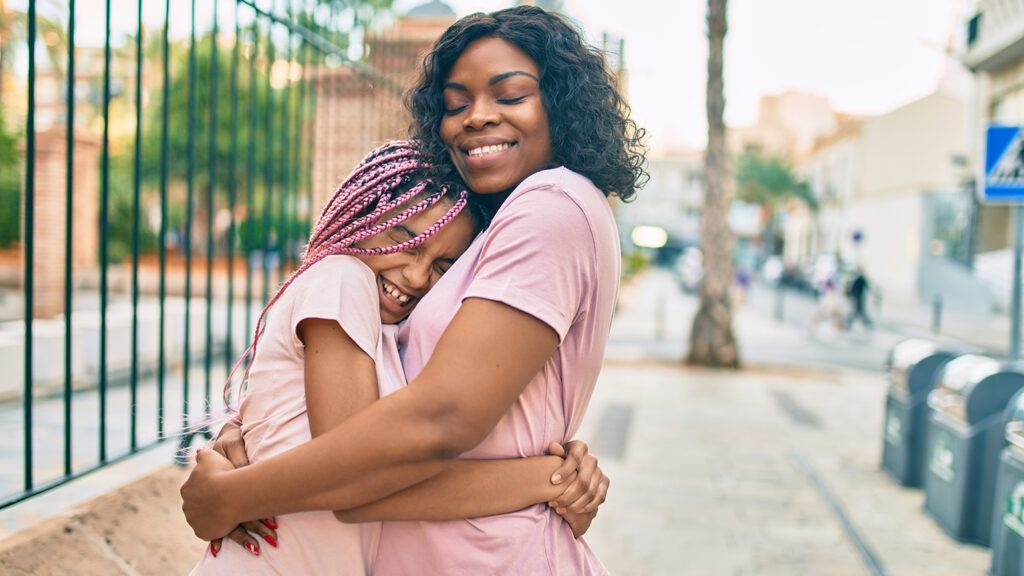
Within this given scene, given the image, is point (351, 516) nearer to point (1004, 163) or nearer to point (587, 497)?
point (587, 497)

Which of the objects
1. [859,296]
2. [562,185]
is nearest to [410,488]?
[562,185]

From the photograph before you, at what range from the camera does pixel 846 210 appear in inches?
1774

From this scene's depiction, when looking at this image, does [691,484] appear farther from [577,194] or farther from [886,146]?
[886,146]

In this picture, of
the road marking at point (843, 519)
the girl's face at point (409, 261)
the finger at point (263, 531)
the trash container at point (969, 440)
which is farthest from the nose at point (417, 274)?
the trash container at point (969, 440)

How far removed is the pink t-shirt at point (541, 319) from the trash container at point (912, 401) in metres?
5.36

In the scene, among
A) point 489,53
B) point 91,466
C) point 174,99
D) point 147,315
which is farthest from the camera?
point 174,99

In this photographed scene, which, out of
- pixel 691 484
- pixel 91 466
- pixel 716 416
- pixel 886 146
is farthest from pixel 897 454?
pixel 886 146

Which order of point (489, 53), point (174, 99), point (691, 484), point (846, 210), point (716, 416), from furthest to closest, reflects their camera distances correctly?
point (846, 210) < point (174, 99) < point (716, 416) < point (691, 484) < point (489, 53)

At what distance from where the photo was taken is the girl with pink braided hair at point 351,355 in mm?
1418

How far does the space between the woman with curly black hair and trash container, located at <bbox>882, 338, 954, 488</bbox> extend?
5163 millimetres

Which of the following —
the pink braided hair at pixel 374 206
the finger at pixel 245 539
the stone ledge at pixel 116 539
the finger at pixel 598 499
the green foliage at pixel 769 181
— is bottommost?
the stone ledge at pixel 116 539

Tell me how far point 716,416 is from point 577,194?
781 cm

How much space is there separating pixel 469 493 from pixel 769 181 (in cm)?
5522

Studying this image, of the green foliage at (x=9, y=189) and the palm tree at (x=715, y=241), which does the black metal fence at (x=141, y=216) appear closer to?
the green foliage at (x=9, y=189)
